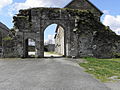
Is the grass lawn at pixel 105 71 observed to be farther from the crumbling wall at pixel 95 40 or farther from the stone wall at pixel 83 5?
the stone wall at pixel 83 5

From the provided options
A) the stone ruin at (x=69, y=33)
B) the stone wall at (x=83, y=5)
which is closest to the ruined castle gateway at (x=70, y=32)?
the stone ruin at (x=69, y=33)

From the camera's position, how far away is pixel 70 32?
23141 millimetres

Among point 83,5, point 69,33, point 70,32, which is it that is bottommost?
point 69,33

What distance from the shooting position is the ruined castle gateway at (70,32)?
2245 cm

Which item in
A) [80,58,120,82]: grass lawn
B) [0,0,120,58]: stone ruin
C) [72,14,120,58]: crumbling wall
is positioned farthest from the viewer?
[72,14,120,58]: crumbling wall

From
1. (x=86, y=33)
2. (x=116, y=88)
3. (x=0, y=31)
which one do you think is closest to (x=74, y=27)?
(x=86, y=33)

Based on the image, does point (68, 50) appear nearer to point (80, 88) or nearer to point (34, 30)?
point (34, 30)

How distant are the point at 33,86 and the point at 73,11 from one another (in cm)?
1768

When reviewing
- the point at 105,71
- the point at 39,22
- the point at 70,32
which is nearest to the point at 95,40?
the point at 70,32

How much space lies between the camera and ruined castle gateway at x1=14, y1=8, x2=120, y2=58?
22453mm

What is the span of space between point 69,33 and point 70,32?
0.20 metres

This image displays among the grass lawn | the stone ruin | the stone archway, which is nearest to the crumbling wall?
the stone ruin

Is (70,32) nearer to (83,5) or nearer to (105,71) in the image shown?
(105,71)

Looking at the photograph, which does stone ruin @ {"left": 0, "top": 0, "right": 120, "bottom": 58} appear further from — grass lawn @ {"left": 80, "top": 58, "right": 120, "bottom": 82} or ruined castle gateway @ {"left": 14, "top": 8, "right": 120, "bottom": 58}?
grass lawn @ {"left": 80, "top": 58, "right": 120, "bottom": 82}
